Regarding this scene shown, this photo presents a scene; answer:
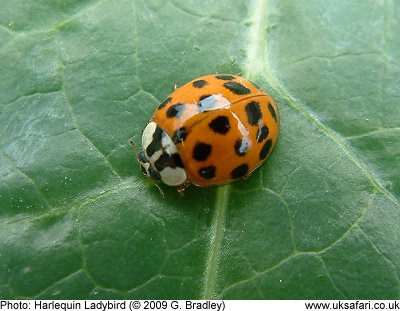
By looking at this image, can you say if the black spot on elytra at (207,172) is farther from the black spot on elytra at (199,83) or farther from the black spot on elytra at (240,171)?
the black spot on elytra at (199,83)

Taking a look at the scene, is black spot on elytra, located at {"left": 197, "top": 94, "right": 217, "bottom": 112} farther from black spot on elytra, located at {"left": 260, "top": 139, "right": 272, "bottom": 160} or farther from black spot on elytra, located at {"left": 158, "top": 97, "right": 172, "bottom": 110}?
black spot on elytra, located at {"left": 260, "top": 139, "right": 272, "bottom": 160}

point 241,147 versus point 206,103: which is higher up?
point 206,103

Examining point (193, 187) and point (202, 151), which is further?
point (193, 187)

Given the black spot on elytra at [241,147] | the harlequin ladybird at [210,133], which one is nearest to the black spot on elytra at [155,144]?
the harlequin ladybird at [210,133]

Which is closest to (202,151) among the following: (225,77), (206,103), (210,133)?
(210,133)

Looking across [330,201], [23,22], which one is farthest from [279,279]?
[23,22]

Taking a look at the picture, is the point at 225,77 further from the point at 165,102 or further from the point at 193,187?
the point at 193,187

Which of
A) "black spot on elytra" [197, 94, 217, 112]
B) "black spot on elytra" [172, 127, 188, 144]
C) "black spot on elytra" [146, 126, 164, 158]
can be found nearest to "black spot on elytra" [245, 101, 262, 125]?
"black spot on elytra" [197, 94, 217, 112]
